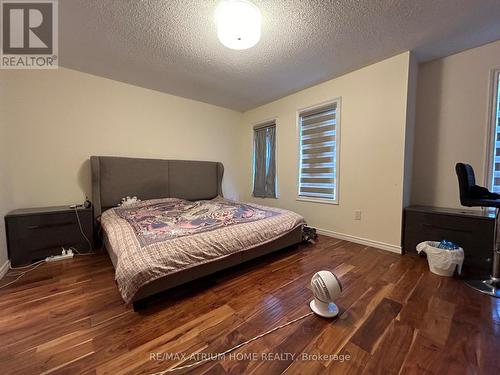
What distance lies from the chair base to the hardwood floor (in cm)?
9

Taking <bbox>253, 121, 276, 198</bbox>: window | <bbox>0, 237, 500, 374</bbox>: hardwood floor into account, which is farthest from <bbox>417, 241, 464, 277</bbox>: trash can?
<bbox>253, 121, 276, 198</bbox>: window

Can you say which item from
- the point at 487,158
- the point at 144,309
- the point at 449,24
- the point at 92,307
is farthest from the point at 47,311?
the point at 487,158

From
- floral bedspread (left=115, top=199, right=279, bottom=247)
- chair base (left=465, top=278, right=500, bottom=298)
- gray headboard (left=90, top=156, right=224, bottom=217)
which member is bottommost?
chair base (left=465, top=278, right=500, bottom=298)

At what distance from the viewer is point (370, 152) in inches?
104

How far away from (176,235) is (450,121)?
3414 mm

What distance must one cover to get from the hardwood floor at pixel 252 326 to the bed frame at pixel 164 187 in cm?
16

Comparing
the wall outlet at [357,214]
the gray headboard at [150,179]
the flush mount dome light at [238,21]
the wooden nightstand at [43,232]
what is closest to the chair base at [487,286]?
the wall outlet at [357,214]

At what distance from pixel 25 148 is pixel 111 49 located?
1.60m

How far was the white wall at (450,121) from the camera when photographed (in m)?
2.25

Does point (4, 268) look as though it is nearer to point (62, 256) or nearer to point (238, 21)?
point (62, 256)

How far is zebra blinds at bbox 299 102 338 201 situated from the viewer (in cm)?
309

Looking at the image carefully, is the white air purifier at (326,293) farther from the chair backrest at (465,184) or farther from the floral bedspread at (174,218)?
the chair backrest at (465,184)

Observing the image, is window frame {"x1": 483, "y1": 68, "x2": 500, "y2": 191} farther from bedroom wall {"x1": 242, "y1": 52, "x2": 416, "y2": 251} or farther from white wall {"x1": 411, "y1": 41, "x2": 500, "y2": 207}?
bedroom wall {"x1": 242, "y1": 52, "x2": 416, "y2": 251}

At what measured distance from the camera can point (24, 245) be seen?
210cm
